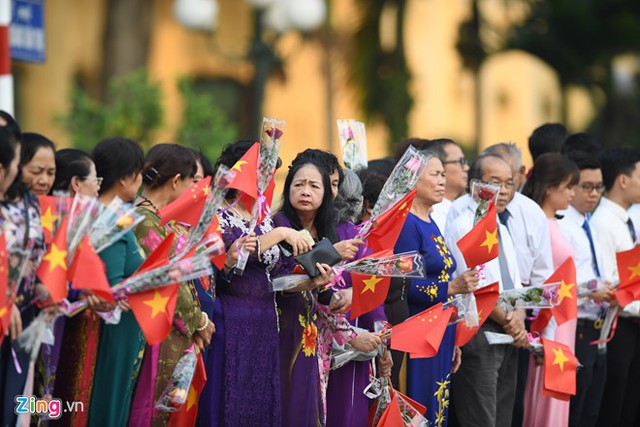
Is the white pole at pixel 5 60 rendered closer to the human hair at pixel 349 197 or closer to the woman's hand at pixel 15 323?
the human hair at pixel 349 197

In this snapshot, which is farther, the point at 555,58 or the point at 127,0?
the point at 555,58

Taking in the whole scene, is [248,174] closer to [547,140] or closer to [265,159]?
[265,159]

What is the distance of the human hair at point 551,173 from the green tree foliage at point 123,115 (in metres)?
6.22

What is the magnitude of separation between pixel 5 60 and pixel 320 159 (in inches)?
109

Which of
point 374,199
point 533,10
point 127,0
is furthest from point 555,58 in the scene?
point 374,199

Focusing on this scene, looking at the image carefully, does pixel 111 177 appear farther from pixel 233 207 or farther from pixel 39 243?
pixel 39 243

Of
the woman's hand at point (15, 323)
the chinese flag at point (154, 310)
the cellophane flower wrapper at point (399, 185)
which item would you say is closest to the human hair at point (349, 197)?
the cellophane flower wrapper at point (399, 185)

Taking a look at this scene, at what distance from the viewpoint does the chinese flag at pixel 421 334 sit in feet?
21.7

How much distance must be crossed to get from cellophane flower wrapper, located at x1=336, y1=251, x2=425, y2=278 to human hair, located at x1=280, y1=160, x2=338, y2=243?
0.22 metres

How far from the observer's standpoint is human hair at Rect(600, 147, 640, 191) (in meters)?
9.02

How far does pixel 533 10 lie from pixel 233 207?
16089mm

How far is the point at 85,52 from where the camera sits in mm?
15625

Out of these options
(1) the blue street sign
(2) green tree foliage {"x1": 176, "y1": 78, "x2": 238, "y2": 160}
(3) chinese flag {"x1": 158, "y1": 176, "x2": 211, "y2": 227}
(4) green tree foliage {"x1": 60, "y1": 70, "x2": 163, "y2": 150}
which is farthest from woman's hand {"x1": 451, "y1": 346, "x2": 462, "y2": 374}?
(4) green tree foliage {"x1": 60, "y1": 70, "x2": 163, "y2": 150}

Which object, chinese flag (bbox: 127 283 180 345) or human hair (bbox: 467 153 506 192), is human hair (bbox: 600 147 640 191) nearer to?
human hair (bbox: 467 153 506 192)
